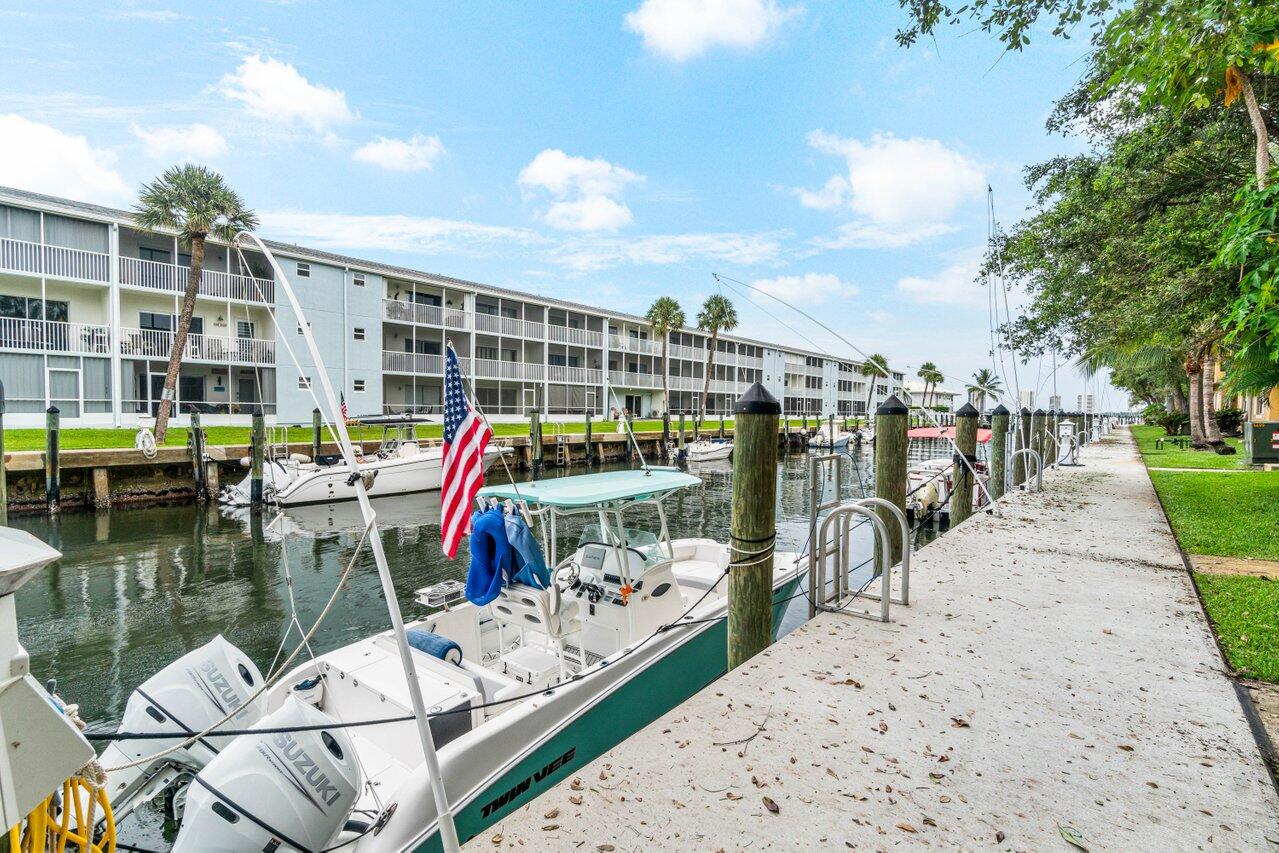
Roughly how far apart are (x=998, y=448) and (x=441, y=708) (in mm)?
11759

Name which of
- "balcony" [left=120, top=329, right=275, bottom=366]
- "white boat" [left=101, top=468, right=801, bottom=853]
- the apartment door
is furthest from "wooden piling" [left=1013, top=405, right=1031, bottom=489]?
the apartment door

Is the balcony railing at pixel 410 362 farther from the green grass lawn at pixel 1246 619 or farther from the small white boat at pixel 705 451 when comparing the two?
the green grass lawn at pixel 1246 619

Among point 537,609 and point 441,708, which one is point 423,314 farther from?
point 441,708

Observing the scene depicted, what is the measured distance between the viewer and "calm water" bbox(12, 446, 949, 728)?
8.16 metres

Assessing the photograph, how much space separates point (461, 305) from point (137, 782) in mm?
35004

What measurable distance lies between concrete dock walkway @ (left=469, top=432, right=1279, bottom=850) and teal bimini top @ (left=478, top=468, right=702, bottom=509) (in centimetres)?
212

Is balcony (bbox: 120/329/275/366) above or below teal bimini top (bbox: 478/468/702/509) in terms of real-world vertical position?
above

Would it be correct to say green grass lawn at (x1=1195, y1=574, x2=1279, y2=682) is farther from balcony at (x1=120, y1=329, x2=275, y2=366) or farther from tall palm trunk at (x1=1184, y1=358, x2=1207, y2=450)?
balcony at (x1=120, y1=329, x2=275, y2=366)

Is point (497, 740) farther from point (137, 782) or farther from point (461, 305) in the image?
point (461, 305)

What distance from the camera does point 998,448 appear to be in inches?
472

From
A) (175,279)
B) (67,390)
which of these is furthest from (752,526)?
(175,279)

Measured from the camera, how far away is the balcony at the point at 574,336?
4038 centimetres

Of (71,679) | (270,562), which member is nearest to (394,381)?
(270,562)

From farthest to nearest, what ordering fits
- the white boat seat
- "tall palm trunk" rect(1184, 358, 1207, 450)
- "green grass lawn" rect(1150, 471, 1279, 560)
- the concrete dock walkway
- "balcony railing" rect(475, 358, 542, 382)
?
"balcony railing" rect(475, 358, 542, 382) < "tall palm trunk" rect(1184, 358, 1207, 450) < "green grass lawn" rect(1150, 471, 1279, 560) < the white boat seat < the concrete dock walkway
